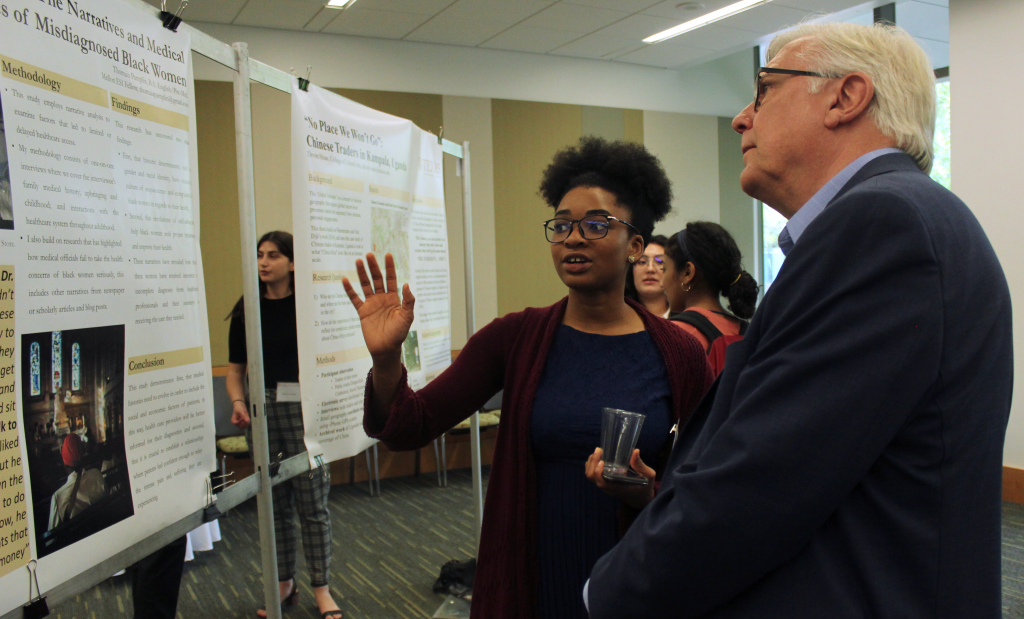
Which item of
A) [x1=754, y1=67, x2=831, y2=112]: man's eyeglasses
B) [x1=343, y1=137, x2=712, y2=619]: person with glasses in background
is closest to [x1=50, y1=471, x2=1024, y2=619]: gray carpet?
[x1=343, y1=137, x2=712, y2=619]: person with glasses in background

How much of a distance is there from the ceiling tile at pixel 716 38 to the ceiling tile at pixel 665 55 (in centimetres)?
9

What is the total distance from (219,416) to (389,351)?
4.27m

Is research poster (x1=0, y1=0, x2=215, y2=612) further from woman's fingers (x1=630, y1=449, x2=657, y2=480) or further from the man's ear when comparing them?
the man's ear

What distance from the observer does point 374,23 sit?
5.56m

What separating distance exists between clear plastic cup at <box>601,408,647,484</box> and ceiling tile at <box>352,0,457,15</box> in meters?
4.73

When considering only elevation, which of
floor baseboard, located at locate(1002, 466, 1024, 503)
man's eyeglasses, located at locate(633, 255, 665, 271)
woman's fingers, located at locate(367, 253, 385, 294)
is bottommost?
floor baseboard, located at locate(1002, 466, 1024, 503)

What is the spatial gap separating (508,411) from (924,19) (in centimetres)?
645

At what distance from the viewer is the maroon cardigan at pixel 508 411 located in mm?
1425

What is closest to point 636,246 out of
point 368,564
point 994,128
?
point 368,564

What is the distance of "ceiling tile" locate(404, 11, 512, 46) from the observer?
5586 millimetres

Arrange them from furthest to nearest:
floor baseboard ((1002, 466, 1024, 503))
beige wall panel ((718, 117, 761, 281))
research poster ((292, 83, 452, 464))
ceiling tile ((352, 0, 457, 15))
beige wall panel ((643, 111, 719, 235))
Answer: beige wall panel ((718, 117, 761, 281)), beige wall panel ((643, 111, 719, 235)), ceiling tile ((352, 0, 457, 15)), floor baseboard ((1002, 466, 1024, 503)), research poster ((292, 83, 452, 464))

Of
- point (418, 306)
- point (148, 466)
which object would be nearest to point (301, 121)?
point (418, 306)

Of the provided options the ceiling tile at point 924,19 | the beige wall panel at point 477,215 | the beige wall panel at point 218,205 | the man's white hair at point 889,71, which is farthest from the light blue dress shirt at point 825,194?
the ceiling tile at point 924,19

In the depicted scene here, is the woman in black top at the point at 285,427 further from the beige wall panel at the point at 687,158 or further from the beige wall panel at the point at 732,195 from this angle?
the beige wall panel at the point at 732,195
